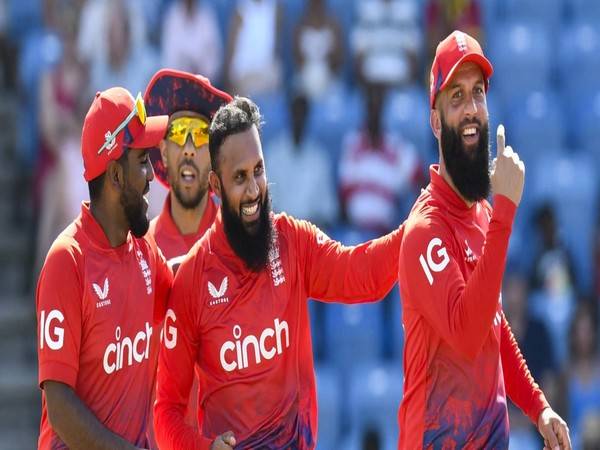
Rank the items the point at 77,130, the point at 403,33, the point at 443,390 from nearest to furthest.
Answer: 1. the point at 443,390
2. the point at 77,130
3. the point at 403,33

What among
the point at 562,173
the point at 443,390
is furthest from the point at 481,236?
the point at 562,173

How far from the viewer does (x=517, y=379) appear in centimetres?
477

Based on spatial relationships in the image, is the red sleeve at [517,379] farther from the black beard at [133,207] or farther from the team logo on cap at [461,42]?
the black beard at [133,207]

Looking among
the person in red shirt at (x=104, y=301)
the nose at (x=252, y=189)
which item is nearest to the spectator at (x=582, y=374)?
the person in red shirt at (x=104, y=301)

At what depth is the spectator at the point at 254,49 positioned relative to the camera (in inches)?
392

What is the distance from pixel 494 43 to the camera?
10453mm

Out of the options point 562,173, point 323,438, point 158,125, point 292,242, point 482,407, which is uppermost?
point 158,125

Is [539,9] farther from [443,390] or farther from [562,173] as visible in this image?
[443,390]

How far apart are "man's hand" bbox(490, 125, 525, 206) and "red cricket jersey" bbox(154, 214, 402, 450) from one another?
59cm

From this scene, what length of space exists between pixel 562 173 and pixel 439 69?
17.7ft

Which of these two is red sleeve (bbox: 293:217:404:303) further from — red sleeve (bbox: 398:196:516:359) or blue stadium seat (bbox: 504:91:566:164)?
blue stadium seat (bbox: 504:91:566:164)

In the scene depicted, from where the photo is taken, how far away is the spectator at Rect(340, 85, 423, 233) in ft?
30.7

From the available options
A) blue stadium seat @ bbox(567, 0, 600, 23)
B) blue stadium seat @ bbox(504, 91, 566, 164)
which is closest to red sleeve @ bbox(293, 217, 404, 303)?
blue stadium seat @ bbox(504, 91, 566, 164)

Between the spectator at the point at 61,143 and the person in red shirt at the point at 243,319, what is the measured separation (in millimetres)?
4586
